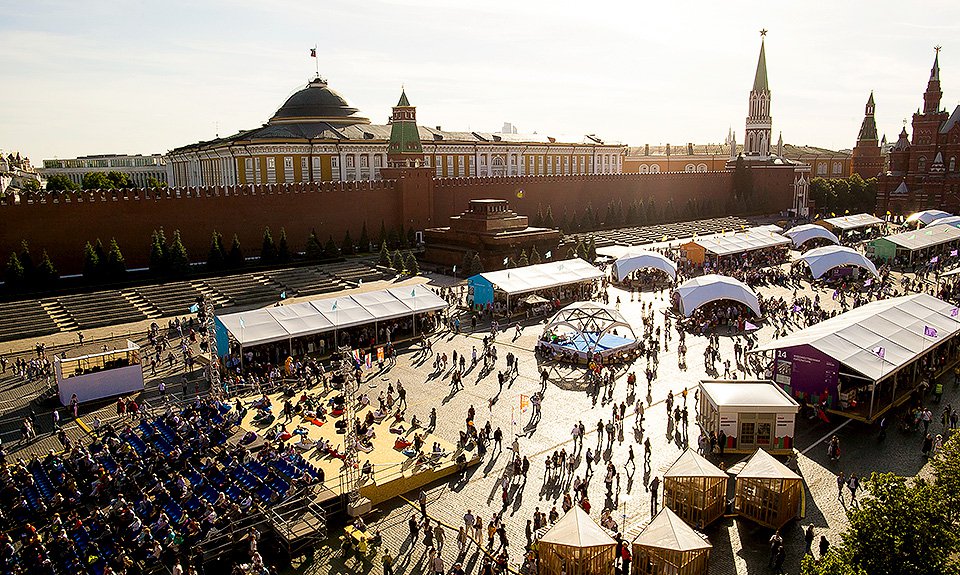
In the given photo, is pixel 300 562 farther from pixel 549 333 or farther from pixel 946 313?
pixel 946 313

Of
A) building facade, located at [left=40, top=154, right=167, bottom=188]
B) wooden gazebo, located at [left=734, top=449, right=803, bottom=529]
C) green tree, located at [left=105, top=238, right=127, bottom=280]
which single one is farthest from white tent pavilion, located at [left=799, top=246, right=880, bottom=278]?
building facade, located at [left=40, top=154, right=167, bottom=188]

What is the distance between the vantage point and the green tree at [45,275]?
31750 mm

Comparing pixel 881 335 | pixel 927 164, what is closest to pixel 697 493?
pixel 881 335

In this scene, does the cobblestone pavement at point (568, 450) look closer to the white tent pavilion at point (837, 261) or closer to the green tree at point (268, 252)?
the white tent pavilion at point (837, 261)

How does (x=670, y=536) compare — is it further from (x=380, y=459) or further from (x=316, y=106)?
(x=316, y=106)

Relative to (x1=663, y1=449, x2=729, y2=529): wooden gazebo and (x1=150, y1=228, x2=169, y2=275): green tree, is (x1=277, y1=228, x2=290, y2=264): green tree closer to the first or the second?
(x1=150, y1=228, x2=169, y2=275): green tree

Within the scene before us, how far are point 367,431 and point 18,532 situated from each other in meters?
6.97

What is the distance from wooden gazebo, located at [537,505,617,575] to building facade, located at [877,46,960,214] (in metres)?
65.7

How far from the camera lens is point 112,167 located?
135 m

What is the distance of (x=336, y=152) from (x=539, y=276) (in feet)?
89.0

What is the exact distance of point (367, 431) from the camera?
16453 millimetres

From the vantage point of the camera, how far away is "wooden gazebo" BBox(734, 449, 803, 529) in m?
12.8

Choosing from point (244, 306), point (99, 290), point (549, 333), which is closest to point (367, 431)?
point (549, 333)

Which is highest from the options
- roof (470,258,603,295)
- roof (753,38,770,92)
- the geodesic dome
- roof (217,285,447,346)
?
roof (753,38,770,92)
